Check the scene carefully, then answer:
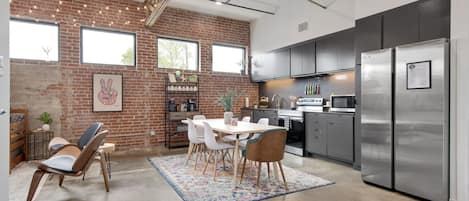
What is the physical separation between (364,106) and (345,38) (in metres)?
1.53

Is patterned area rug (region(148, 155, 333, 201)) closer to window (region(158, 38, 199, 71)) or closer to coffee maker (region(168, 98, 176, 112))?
coffee maker (region(168, 98, 176, 112))

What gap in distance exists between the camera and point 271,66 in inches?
248

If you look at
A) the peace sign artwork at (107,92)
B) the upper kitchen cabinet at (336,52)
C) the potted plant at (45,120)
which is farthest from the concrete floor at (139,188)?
the upper kitchen cabinet at (336,52)

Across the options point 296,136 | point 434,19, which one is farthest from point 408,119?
point 296,136

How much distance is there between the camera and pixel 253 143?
3139 millimetres

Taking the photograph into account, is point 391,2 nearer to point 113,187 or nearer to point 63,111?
point 113,187

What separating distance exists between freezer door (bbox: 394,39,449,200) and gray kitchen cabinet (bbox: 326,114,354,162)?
1.10m

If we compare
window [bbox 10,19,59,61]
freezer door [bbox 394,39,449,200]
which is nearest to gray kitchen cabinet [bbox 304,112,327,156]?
freezer door [bbox 394,39,449,200]

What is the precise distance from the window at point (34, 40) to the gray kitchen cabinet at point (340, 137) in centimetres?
524

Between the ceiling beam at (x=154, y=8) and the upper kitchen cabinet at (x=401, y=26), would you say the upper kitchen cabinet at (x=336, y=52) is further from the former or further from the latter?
the ceiling beam at (x=154, y=8)

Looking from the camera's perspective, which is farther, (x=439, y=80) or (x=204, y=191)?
(x=204, y=191)

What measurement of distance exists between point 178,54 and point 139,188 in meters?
3.62

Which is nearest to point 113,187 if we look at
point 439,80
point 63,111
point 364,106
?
point 63,111

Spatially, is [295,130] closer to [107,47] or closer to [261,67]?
[261,67]
